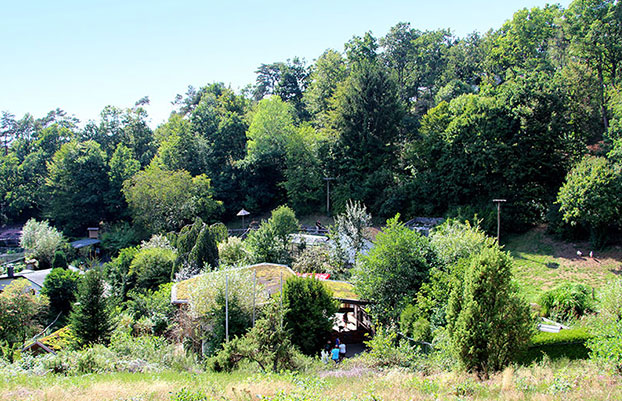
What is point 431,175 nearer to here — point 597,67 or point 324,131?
point 324,131

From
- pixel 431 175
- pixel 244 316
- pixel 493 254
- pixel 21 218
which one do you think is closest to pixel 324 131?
pixel 431 175

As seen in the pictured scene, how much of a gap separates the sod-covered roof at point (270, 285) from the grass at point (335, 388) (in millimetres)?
7654

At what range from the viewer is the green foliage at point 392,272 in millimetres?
17609

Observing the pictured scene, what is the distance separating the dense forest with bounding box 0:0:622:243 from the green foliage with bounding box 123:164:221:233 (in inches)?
5.2

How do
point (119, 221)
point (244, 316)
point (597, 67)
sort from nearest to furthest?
point (244, 316), point (597, 67), point (119, 221)

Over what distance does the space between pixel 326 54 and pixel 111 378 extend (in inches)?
1917

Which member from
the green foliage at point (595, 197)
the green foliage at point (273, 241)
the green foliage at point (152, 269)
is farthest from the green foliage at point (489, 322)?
the green foliage at point (152, 269)

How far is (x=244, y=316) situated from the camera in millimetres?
15789

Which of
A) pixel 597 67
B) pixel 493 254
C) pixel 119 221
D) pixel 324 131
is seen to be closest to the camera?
pixel 493 254

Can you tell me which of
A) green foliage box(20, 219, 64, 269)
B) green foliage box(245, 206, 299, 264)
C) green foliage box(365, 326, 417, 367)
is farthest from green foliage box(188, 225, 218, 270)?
green foliage box(20, 219, 64, 269)

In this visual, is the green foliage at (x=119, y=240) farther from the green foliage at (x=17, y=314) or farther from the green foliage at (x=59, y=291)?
the green foliage at (x=17, y=314)

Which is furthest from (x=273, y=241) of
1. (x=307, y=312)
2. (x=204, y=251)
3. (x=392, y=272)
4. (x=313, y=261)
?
(x=307, y=312)

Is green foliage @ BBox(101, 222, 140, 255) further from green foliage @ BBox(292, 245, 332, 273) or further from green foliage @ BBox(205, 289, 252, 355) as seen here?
green foliage @ BBox(205, 289, 252, 355)

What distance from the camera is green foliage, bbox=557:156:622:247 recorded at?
998 inches
